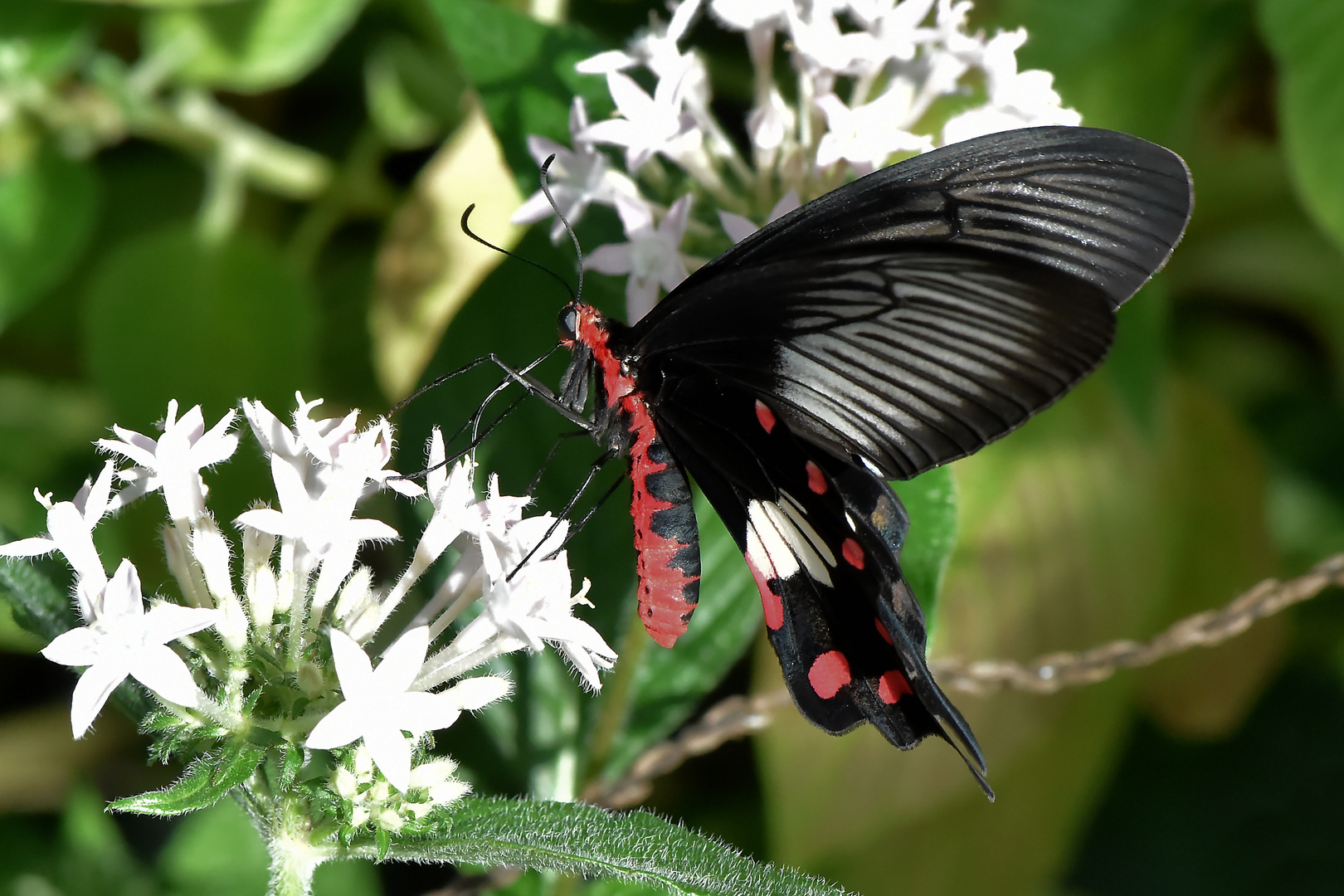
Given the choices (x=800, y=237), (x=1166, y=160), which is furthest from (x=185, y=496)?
(x=1166, y=160)

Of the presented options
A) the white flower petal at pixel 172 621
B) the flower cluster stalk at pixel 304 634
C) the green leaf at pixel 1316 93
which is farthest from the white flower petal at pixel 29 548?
the green leaf at pixel 1316 93

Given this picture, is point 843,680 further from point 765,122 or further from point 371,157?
point 371,157

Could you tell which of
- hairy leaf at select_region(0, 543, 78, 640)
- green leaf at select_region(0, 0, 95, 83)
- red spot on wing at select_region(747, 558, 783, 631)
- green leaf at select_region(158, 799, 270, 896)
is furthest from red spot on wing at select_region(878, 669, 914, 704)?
green leaf at select_region(0, 0, 95, 83)

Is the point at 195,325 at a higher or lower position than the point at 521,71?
lower

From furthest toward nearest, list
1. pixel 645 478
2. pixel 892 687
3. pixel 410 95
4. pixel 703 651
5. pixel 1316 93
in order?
pixel 410 95, pixel 1316 93, pixel 703 651, pixel 645 478, pixel 892 687

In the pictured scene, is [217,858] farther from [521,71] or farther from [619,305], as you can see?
[521,71]

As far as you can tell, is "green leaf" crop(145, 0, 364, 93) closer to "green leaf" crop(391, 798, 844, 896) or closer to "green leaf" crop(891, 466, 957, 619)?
"green leaf" crop(891, 466, 957, 619)

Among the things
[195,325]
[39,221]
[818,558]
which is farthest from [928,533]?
[39,221]
